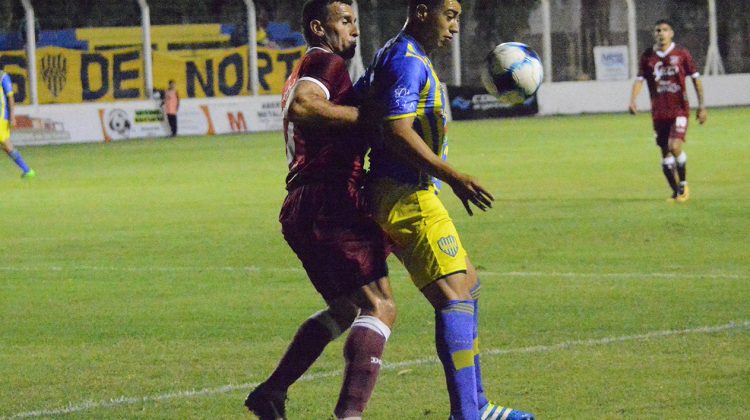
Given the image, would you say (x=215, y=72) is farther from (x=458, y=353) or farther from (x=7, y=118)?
(x=458, y=353)

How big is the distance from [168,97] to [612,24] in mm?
16641

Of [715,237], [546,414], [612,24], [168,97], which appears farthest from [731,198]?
[612,24]

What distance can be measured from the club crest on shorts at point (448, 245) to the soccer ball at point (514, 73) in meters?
1.17

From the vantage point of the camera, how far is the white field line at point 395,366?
23.5ft

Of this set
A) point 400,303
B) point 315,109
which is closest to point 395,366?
point 315,109

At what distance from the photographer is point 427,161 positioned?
6.16 metres

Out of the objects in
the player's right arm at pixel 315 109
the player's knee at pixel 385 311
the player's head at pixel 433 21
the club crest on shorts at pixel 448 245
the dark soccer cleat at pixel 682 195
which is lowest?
the dark soccer cleat at pixel 682 195

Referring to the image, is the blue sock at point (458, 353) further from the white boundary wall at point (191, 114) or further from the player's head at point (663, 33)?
the white boundary wall at point (191, 114)

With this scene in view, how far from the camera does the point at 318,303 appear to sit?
10.6m

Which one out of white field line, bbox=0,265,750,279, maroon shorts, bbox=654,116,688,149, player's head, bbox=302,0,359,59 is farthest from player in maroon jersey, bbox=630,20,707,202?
player's head, bbox=302,0,359,59

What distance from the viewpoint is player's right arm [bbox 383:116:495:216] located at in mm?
6090

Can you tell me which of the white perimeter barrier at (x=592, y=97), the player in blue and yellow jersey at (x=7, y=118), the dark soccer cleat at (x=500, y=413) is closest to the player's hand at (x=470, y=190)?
the dark soccer cleat at (x=500, y=413)

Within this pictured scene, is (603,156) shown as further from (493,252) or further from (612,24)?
(612,24)

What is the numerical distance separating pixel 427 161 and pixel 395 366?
219cm
